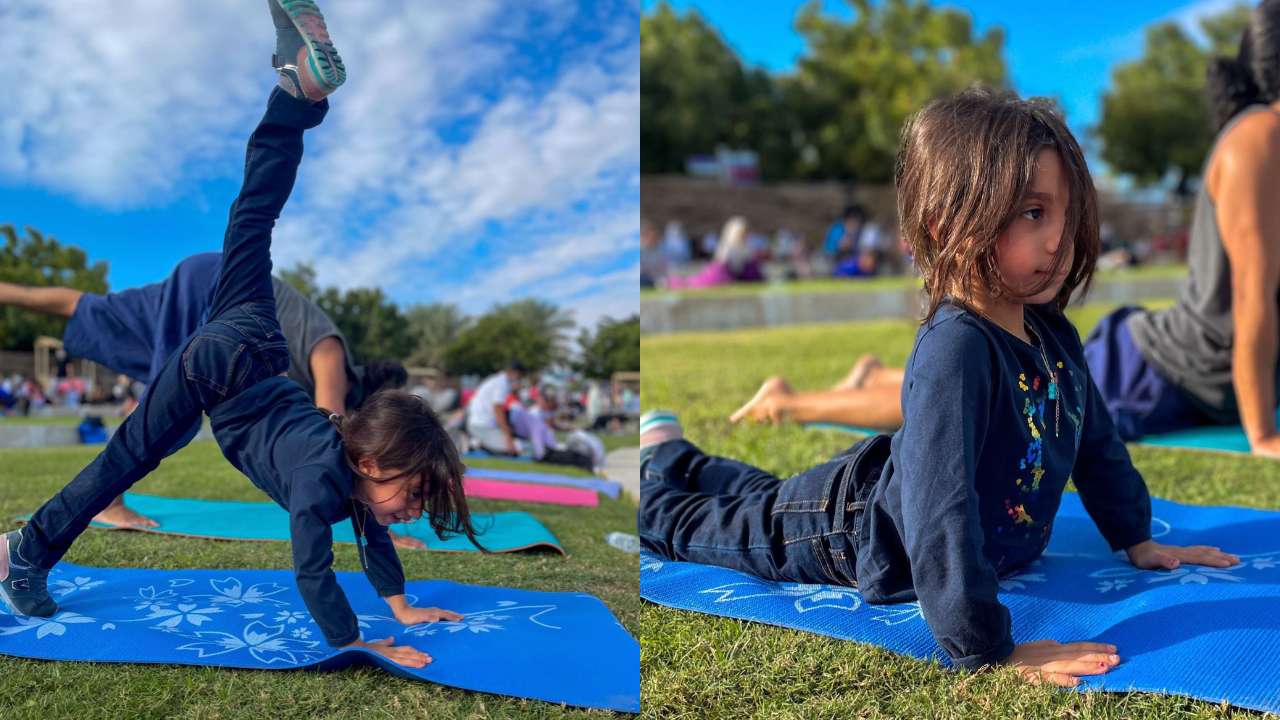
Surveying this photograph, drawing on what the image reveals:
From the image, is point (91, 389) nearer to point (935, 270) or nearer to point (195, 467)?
point (195, 467)

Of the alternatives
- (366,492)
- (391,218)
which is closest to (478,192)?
(391,218)

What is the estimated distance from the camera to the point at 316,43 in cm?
225

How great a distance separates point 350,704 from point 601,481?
380cm

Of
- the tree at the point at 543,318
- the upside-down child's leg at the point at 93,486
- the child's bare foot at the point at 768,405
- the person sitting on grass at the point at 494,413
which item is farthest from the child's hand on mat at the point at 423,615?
the person sitting on grass at the point at 494,413

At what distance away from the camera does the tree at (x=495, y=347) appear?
5.80 m

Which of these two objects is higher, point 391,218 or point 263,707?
point 391,218

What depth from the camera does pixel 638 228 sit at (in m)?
3.81

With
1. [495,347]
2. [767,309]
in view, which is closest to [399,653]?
[495,347]

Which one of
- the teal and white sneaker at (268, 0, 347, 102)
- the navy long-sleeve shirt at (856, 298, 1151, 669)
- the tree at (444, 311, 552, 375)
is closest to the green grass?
the tree at (444, 311, 552, 375)

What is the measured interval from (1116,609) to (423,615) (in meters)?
1.63

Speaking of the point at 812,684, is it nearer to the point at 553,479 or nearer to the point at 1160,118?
the point at 553,479

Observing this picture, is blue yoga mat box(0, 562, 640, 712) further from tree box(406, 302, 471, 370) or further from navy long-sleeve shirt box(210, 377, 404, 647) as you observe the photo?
tree box(406, 302, 471, 370)

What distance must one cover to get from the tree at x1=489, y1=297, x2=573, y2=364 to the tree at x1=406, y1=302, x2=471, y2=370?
227mm

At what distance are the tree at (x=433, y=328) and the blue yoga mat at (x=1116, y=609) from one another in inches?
106
